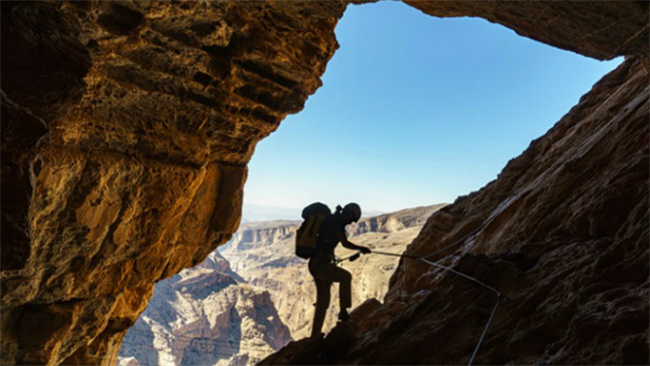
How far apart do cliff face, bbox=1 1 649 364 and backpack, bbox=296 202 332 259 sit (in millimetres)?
3751

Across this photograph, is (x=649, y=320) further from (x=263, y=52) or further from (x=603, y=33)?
(x=263, y=52)

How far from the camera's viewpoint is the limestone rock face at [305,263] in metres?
41.7

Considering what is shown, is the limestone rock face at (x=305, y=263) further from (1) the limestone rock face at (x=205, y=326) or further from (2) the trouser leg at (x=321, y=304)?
(2) the trouser leg at (x=321, y=304)

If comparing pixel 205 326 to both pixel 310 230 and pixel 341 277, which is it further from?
pixel 341 277

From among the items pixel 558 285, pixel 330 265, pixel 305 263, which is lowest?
pixel 305 263

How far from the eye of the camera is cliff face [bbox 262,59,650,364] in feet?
10.5

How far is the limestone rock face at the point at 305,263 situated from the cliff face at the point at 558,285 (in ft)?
45.6

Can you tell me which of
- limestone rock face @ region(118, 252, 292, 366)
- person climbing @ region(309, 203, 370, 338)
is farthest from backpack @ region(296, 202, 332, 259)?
limestone rock face @ region(118, 252, 292, 366)

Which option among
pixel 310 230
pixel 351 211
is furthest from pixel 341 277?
pixel 351 211

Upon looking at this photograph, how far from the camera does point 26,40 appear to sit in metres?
2.83

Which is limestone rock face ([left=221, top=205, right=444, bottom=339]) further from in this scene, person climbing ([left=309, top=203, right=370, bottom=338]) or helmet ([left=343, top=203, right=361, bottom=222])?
helmet ([left=343, top=203, right=361, bottom=222])

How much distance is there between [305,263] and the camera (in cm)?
7731

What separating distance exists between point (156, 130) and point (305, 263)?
232 ft

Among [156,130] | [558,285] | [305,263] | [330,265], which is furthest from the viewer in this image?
[305,263]
